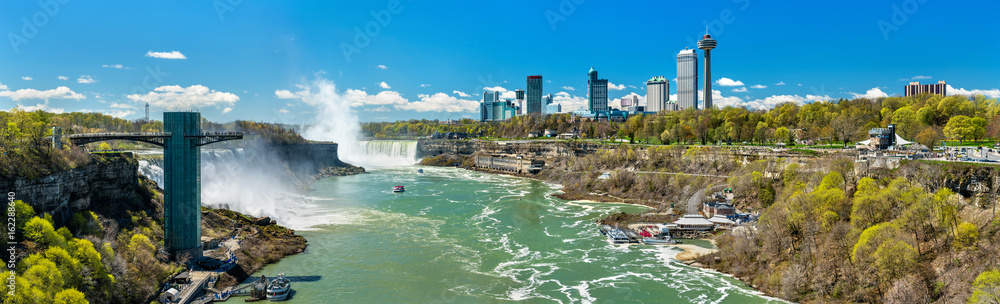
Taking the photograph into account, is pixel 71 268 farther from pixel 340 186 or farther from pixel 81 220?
pixel 340 186

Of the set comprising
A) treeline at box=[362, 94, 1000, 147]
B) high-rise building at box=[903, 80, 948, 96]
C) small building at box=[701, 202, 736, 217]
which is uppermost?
high-rise building at box=[903, 80, 948, 96]

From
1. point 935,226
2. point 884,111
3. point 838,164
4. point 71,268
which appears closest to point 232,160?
point 71,268

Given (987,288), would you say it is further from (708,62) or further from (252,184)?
(708,62)

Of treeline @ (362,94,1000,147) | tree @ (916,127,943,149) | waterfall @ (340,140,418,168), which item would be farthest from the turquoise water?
waterfall @ (340,140,418,168)

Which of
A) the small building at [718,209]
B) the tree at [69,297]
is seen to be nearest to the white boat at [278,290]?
the tree at [69,297]

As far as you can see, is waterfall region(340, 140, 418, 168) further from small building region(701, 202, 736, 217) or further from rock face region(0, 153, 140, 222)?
rock face region(0, 153, 140, 222)

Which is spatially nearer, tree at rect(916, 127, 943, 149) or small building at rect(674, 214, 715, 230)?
small building at rect(674, 214, 715, 230)

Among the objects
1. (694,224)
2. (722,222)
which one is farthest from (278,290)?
(722,222)
